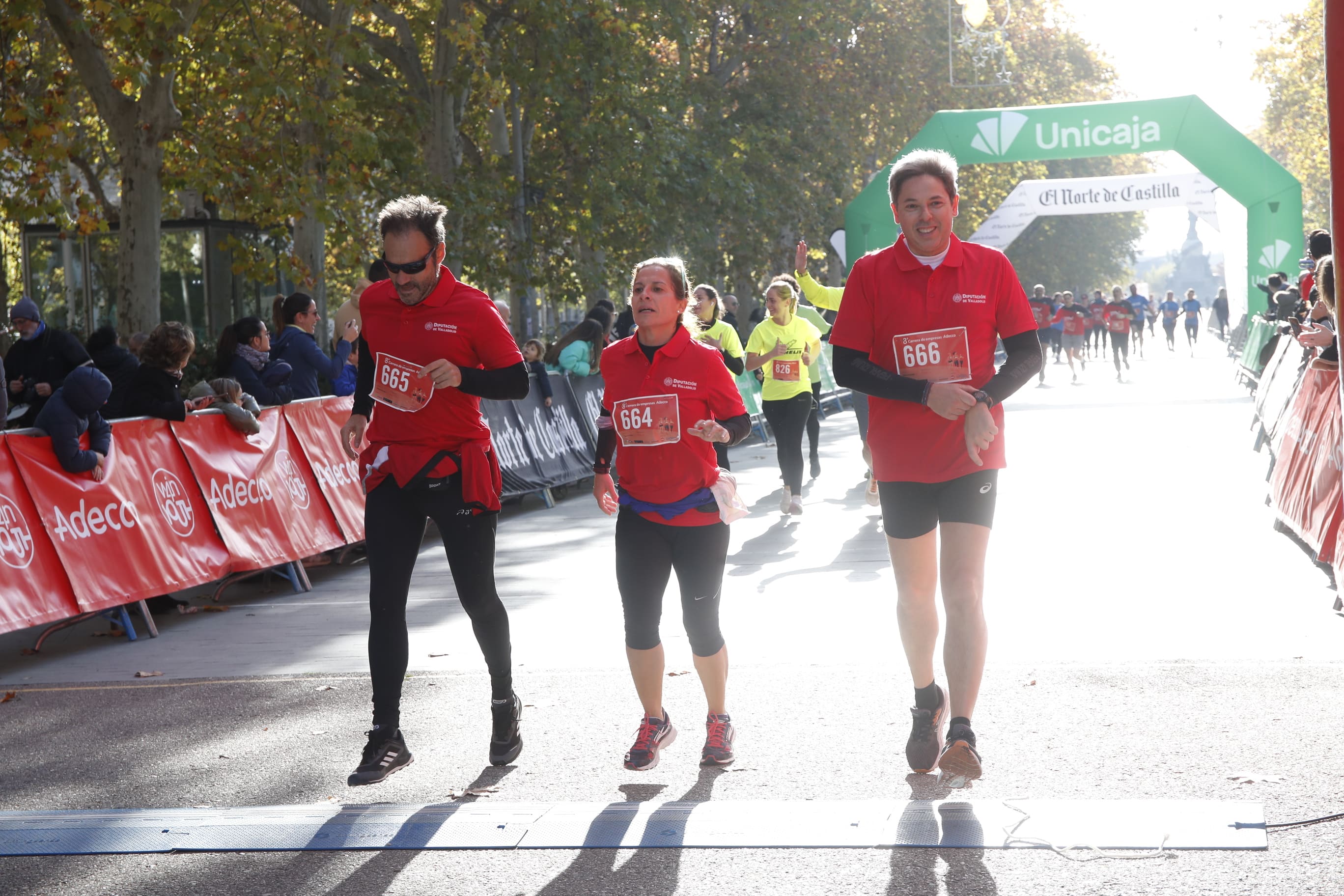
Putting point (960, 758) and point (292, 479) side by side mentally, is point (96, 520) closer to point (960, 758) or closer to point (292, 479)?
point (292, 479)

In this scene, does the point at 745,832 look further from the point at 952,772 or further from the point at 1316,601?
the point at 1316,601

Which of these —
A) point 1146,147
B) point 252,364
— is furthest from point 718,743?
point 1146,147

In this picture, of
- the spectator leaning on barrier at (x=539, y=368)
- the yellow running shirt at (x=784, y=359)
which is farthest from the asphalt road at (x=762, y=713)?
the spectator leaning on barrier at (x=539, y=368)

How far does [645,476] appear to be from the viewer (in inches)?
205

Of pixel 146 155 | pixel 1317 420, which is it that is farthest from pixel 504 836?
pixel 146 155

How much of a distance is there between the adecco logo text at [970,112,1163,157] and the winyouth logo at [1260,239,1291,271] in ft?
8.56

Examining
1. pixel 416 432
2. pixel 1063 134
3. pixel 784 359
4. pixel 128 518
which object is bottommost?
pixel 128 518

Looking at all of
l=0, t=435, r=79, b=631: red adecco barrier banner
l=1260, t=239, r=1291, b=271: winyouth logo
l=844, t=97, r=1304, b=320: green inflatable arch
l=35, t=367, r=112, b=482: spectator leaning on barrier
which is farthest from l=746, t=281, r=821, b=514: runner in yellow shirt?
l=1260, t=239, r=1291, b=271: winyouth logo

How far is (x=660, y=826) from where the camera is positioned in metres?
4.56

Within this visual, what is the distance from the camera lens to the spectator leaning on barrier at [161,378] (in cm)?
900

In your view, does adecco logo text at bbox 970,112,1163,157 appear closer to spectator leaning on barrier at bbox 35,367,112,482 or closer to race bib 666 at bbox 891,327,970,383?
spectator leaning on barrier at bbox 35,367,112,482

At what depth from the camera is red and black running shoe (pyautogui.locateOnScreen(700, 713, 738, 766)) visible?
17.1 ft

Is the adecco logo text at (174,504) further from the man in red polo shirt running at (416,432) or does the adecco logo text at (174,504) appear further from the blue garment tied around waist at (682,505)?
the blue garment tied around waist at (682,505)

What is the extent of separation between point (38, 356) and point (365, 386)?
760cm
